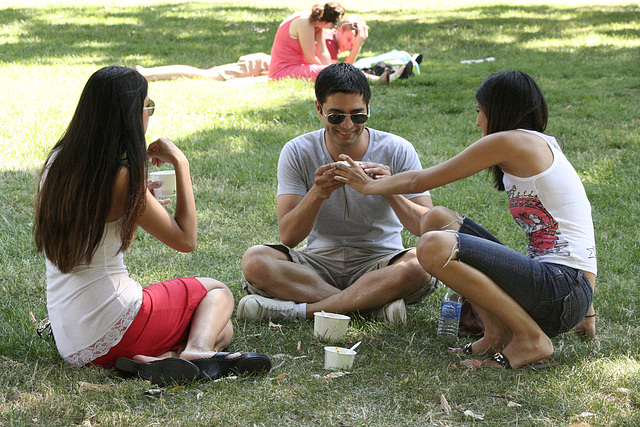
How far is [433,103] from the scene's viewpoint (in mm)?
9156

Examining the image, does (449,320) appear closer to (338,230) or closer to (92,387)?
(338,230)

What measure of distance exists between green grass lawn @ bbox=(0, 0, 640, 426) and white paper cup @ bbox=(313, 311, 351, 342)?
76mm

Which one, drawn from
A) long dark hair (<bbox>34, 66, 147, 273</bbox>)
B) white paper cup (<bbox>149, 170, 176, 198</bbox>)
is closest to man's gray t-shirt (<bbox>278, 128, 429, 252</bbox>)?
white paper cup (<bbox>149, 170, 176, 198</bbox>)

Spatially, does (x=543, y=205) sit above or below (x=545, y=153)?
below

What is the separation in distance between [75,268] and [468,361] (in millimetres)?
1852

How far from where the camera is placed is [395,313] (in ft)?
13.0

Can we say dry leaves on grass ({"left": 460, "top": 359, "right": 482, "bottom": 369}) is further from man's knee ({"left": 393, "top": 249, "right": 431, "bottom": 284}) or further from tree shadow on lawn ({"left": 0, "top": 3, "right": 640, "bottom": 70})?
tree shadow on lawn ({"left": 0, "top": 3, "right": 640, "bottom": 70})

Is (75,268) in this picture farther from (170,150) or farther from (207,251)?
(207,251)

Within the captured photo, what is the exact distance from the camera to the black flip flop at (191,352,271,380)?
318 cm

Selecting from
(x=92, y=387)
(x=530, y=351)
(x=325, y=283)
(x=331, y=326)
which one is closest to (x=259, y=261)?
(x=325, y=283)

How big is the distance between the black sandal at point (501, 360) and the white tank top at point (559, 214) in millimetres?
492

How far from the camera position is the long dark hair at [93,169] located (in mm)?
2982

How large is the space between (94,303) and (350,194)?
5.41 feet

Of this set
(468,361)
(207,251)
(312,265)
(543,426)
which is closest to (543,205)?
(468,361)
